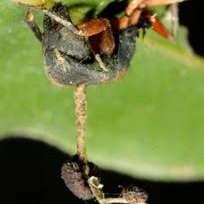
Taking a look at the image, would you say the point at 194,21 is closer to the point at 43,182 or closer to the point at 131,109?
the point at 131,109

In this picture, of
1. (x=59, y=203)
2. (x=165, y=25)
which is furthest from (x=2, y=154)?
(x=165, y=25)

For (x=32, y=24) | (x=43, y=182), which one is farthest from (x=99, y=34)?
(x=43, y=182)

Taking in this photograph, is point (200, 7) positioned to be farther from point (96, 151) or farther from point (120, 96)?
point (96, 151)

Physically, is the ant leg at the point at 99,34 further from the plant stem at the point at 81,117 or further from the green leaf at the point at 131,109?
the green leaf at the point at 131,109

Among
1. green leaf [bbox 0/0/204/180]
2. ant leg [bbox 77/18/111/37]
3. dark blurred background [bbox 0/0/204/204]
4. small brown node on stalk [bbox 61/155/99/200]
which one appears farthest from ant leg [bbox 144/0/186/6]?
dark blurred background [bbox 0/0/204/204]

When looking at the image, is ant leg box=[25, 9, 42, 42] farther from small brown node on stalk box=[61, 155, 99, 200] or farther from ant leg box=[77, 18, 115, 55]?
small brown node on stalk box=[61, 155, 99, 200]

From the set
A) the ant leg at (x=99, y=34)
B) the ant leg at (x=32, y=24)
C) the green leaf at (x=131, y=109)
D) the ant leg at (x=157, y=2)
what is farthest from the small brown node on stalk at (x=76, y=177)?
the ant leg at (x=157, y=2)
